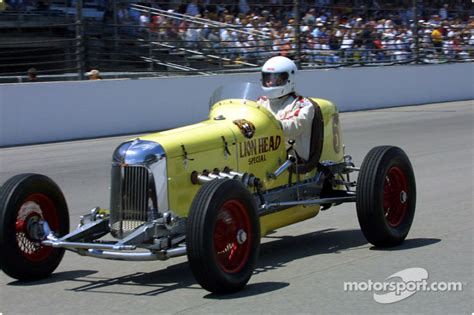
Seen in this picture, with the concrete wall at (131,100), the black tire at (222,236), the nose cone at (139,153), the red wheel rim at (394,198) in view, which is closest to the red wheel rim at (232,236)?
the black tire at (222,236)

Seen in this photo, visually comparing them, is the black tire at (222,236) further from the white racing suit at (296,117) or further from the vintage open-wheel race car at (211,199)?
the white racing suit at (296,117)

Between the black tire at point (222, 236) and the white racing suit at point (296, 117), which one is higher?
the white racing suit at point (296, 117)

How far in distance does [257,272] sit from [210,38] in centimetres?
1620

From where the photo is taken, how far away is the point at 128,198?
6539 mm

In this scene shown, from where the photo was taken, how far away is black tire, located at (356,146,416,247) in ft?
23.8

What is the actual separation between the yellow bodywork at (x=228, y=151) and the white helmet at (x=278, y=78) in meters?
0.28

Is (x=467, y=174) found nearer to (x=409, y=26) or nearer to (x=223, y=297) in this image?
(x=223, y=297)

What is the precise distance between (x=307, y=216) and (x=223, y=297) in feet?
7.01

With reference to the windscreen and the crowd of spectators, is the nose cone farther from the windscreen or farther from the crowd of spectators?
the crowd of spectators

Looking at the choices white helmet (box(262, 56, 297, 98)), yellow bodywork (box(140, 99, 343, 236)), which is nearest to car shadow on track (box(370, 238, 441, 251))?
yellow bodywork (box(140, 99, 343, 236))

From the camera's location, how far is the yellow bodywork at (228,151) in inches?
261

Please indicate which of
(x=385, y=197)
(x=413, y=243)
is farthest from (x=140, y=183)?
(x=413, y=243)

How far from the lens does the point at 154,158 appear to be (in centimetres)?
644

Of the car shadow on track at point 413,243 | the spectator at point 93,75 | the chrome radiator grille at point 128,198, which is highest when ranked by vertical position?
the spectator at point 93,75
